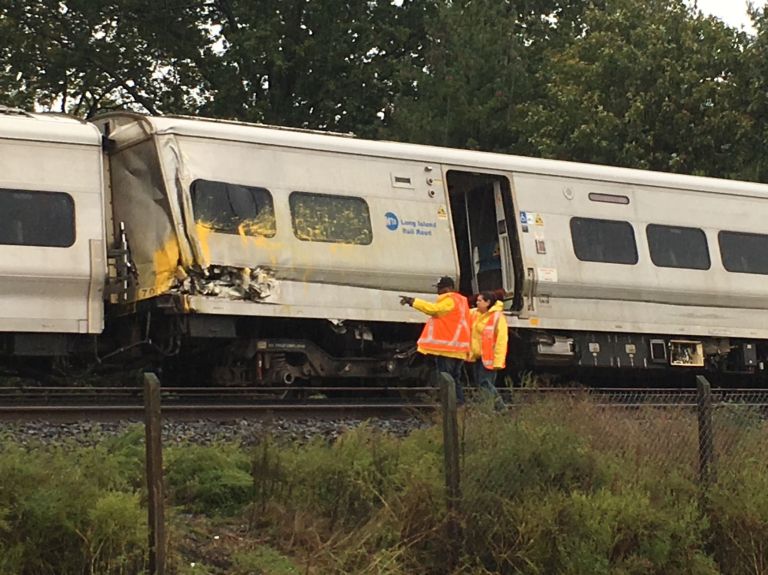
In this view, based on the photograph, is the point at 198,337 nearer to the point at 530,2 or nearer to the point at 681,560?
the point at 681,560

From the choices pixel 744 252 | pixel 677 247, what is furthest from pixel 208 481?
pixel 744 252

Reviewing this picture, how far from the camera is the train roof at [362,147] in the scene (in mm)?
13039

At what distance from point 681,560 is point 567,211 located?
26.8 ft

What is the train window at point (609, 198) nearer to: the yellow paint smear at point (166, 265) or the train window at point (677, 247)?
the train window at point (677, 247)

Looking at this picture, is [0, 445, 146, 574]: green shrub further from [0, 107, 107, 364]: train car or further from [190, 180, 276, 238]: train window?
[190, 180, 276, 238]: train window

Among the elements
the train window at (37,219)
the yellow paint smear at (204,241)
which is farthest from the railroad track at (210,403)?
the train window at (37,219)

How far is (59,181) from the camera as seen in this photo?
40.9 feet

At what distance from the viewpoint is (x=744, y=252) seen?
16.8 m

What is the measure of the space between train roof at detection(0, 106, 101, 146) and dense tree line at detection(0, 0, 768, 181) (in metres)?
12.0

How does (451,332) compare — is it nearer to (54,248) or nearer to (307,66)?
(54,248)

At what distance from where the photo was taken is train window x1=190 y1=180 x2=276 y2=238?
12727 mm

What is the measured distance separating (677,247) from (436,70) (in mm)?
10441

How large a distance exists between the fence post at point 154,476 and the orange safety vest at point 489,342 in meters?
6.05

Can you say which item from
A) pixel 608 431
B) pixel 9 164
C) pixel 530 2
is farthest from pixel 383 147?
pixel 530 2
